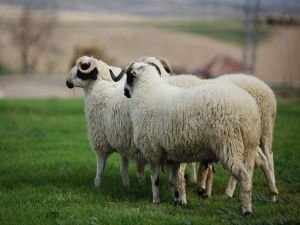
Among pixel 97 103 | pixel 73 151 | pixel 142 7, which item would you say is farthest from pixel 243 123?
pixel 142 7

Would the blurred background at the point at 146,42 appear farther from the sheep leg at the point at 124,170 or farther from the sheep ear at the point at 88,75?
the sheep leg at the point at 124,170

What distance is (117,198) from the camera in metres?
11.6

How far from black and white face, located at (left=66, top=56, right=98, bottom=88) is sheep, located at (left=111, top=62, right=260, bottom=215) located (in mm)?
1796

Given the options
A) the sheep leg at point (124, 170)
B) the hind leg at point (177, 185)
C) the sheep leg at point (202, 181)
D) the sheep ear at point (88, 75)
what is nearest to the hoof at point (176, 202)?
the hind leg at point (177, 185)

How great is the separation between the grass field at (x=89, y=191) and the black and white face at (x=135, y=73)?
5.70 ft

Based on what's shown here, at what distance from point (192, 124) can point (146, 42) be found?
187 ft

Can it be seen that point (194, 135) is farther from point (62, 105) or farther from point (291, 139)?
point (62, 105)

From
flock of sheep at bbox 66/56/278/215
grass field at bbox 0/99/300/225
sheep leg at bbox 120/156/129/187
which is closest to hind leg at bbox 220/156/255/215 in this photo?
flock of sheep at bbox 66/56/278/215

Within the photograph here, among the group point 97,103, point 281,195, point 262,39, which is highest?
point 97,103

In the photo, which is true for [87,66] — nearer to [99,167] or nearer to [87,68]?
[87,68]

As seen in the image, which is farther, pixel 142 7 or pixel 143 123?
pixel 142 7

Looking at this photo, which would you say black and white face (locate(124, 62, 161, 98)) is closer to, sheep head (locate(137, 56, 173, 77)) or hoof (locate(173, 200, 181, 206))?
sheep head (locate(137, 56, 173, 77))

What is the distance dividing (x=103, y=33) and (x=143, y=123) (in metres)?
62.6

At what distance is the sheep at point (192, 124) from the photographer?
10016mm
